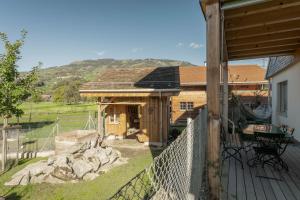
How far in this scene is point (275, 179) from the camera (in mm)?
4383

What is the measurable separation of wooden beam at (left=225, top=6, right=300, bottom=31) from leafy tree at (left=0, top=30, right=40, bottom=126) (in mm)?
8863

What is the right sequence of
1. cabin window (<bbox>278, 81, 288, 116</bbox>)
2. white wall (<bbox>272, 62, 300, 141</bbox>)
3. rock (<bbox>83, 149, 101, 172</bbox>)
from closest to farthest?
white wall (<bbox>272, 62, 300, 141</bbox>) → rock (<bbox>83, 149, 101, 172</bbox>) → cabin window (<bbox>278, 81, 288, 116</bbox>)

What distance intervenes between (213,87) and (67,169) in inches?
255

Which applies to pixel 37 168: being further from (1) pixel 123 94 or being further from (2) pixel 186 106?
(2) pixel 186 106

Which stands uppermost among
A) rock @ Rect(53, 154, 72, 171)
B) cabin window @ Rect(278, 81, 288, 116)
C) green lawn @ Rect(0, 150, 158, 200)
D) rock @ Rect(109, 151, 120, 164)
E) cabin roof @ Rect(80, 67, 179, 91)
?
cabin roof @ Rect(80, 67, 179, 91)

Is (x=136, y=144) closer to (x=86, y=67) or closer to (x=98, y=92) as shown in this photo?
(x=98, y=92)

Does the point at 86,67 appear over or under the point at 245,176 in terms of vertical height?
over

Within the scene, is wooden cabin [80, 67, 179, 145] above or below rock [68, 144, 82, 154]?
above

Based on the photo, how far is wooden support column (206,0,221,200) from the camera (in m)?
2.60

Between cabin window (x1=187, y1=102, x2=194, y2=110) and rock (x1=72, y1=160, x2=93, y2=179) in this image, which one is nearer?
rock (x1=72, y1=160, x2=93, y2=179)

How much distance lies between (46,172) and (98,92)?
18.0 feet

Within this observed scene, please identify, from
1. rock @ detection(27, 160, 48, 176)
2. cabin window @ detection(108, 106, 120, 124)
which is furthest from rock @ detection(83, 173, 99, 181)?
cabin window @ detection(108, 106, 120, 124)

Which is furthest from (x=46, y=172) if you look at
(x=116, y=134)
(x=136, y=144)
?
(x=116, y=134)

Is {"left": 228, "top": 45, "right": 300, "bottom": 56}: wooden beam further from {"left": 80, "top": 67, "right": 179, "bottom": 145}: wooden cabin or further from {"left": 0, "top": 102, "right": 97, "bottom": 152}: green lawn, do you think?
{"left": 0, "top": 102, "right": 97, "bottom": 152}: green lawn
